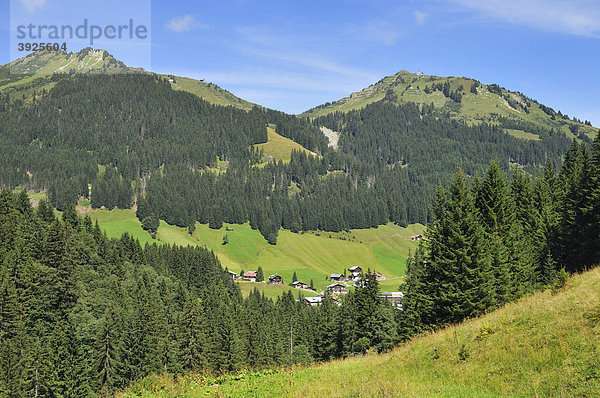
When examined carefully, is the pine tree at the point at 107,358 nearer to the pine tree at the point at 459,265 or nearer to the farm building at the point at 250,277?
the pine tree at the point at 459,265

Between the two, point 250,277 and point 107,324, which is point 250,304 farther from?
point 250,277

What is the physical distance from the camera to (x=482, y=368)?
15602mm

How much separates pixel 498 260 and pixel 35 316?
7103cm

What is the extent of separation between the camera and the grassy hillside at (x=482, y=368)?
13316mm

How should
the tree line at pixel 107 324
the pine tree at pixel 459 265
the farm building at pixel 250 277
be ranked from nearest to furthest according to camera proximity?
the pine tree at pixel 459 265 < the tree line at pixel 107 324 < the farm building at pixel 250 277

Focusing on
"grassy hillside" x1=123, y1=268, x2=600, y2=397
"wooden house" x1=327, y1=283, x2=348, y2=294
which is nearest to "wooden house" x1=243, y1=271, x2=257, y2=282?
"wooden house" x1=327, y1=283, x2=348, y2=294

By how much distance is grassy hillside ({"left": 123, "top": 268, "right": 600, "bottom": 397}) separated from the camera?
13.3m

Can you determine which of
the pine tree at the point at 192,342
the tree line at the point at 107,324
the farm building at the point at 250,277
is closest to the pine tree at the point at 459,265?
the tree line at the point at 107,324

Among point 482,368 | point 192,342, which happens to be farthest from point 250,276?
point 482,368

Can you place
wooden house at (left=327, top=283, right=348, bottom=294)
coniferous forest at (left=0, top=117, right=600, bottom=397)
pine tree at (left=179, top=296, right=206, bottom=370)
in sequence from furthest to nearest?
wooden house at (left=327, top=283, right=348, bottom=294), pine tree at (left=179, top=296, right=206, bottom=370), coniferous forest at (left=0, top=117, right=600, bottom=397)

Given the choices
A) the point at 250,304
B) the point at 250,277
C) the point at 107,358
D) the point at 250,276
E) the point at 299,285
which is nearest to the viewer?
the point at 107,358

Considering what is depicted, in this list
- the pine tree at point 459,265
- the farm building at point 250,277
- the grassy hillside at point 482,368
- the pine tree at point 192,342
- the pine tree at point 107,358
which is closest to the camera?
the grassy hillside at point 482,368

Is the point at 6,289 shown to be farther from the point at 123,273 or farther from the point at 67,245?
the point at 123,273

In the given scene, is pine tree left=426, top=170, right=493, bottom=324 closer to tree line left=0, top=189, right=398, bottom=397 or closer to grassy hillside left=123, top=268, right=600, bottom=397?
grassy hillside left=123, top=268, right=600, bottom=397
